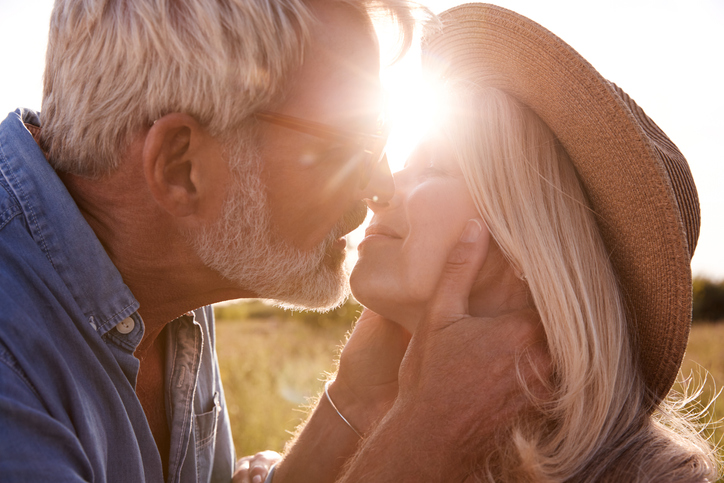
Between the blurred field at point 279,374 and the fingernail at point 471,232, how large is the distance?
2.16 m

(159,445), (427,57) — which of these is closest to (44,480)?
(159,445)

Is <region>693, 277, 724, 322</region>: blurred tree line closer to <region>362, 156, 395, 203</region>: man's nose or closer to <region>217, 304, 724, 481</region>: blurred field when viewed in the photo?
<region>217, 304, 724, 481</region>: blurred field

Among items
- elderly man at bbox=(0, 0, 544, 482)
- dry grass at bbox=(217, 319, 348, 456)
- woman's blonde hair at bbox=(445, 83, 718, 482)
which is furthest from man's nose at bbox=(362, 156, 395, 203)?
dry grass at bbox=(217, 319, 348, 456)

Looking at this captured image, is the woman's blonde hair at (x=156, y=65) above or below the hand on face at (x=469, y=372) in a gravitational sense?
above

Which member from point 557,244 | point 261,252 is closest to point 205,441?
point 261,252

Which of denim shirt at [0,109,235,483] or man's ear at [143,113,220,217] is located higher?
man's ear at [143,113,220,217]

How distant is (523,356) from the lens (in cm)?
199

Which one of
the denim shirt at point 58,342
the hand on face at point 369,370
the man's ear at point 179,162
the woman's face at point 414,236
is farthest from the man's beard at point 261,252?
the denim shirt at point 58,342

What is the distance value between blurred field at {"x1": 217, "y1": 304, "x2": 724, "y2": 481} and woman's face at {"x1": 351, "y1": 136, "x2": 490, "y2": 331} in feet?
6.26

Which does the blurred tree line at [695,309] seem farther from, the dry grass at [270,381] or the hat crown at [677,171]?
the hat crown at [677,171]

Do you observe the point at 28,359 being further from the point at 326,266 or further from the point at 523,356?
the point at 523,356

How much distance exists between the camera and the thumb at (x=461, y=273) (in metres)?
2.23

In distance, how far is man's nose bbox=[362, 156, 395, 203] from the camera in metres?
2.41

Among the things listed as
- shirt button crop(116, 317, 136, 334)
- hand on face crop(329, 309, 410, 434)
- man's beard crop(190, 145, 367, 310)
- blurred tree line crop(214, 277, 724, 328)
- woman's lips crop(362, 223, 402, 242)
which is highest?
woman's lips crop(362, 223, 402, 242)
